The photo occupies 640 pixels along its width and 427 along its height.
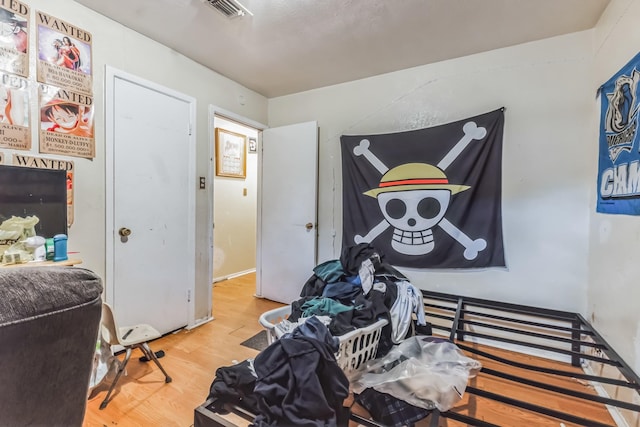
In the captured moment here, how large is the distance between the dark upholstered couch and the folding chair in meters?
1.02

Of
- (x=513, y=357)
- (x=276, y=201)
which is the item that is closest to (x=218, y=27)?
(x=276, y=201)

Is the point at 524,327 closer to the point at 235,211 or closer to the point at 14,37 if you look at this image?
the point at 235,211

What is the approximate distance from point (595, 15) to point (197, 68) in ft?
10.0

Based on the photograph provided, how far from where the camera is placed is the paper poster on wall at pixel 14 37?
1.55 metres

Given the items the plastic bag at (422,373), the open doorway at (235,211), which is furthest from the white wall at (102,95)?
the plastic bag at (422,373)

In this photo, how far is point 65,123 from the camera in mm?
1802

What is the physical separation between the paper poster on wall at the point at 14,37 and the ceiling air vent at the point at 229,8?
101 centimetres

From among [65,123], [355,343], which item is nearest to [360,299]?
[355,343]

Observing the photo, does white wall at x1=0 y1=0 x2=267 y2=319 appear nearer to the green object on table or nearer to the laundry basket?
the green object on table

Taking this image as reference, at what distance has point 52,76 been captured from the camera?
174 cm

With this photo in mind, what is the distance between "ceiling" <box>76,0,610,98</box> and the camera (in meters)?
1.82

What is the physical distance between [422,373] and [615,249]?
1.41m

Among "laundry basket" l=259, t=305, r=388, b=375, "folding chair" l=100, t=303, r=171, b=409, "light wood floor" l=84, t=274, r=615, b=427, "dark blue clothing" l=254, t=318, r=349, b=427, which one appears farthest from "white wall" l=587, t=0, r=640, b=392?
"folding chair" l=100, t=303, r=171, b=409

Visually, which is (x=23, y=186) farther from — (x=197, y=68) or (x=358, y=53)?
(x=358, y=53)
